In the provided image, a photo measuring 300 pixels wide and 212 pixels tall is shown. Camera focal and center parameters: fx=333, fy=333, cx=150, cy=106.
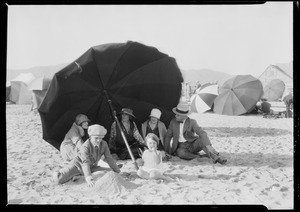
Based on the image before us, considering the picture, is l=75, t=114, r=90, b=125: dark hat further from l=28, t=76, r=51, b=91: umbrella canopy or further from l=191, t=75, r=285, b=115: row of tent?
l=191, t=75, r=285, b=115: row of tent

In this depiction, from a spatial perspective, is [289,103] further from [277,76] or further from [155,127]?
[277,76]

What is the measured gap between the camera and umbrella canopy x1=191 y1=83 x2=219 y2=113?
17.2 metres

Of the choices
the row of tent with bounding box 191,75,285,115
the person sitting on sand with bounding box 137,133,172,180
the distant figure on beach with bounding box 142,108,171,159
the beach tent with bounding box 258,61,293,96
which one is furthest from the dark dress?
the beach tent with bounding box 258,61,293,96

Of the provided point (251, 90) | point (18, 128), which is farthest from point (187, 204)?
point (251, 90)

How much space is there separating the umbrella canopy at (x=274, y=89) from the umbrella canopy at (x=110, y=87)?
16.7 meters

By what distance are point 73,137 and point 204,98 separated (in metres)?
11.9

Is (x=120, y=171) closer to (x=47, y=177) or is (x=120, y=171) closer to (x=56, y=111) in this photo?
(x=47, y=177)

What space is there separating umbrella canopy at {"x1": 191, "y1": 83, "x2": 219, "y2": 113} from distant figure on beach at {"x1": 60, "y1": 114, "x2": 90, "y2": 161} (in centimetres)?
1150

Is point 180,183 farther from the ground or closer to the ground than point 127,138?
closer to the ground

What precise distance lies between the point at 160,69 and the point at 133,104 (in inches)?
36.4

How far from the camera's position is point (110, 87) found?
6.60 m

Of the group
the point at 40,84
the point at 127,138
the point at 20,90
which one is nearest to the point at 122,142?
the point at 127,138

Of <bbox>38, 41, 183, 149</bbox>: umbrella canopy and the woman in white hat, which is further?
the woman in white hat

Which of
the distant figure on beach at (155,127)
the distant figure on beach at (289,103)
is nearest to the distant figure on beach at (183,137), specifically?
the distant figure on beach at (155,127)
